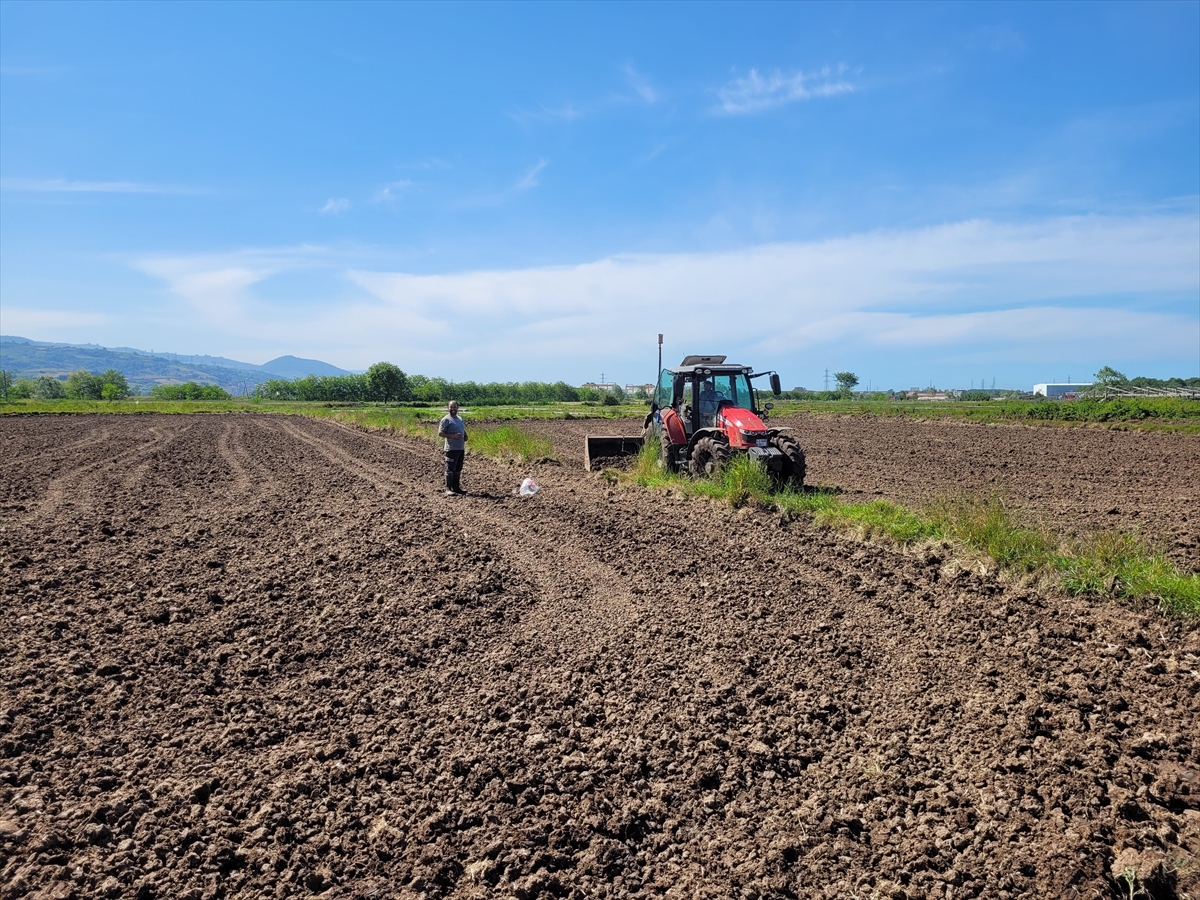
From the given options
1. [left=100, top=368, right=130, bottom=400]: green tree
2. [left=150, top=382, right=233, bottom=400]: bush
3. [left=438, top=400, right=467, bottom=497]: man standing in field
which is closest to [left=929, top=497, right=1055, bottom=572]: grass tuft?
[left=438, top=400, right=467, bottom=497]: man standing in field

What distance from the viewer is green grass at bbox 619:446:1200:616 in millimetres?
5684

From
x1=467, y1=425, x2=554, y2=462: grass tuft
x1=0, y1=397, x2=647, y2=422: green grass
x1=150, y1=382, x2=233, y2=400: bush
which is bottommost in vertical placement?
x1=467, y1=425, x2=554, y2=462: grass tuft

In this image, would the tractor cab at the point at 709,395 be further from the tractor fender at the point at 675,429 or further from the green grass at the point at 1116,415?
the green grass at the point at 1116,415

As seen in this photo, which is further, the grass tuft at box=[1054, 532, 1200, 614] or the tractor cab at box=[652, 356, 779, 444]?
the tractor cab at box=[652, 356, 779, 444]

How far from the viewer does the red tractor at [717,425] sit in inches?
431

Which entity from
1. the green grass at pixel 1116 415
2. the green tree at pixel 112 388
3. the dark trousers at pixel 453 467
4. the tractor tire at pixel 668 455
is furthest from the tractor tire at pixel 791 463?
the green tree at pixel 112 388

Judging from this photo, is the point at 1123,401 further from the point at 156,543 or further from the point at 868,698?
the point at 156,543

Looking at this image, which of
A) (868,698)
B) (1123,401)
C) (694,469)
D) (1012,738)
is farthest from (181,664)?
(1123,401)

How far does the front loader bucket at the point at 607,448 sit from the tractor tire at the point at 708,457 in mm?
3446

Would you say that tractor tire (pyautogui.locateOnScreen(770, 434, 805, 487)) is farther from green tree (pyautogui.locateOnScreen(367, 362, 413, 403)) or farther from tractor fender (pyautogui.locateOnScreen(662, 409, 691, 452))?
green tree (pyautogui.locateOnScreen(367, 362, 413, 403))

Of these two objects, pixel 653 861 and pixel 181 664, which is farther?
pixel 181 664

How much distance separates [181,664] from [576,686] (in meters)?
2.98

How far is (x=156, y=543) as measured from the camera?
8.80 metres

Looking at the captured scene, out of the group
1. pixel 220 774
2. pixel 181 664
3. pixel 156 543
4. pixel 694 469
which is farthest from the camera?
pixel 694 469
